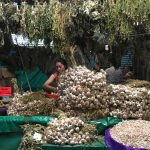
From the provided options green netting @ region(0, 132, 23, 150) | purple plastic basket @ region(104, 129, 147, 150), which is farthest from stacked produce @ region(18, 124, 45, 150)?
Result: purple plastic basket @ region(104, 129, 147, 150)

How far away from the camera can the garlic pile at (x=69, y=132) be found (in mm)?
5719

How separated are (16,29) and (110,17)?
3.03m

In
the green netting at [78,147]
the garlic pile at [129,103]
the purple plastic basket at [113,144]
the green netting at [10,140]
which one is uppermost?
the garlic pile at [129,103]

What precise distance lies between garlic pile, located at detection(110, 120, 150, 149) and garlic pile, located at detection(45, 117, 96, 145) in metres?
0.36

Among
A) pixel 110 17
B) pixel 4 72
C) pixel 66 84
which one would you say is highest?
pixel 110 17

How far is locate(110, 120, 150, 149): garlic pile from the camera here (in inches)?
208

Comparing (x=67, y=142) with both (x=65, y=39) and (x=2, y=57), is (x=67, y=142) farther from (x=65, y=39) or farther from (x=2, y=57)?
(x=2, y=57)

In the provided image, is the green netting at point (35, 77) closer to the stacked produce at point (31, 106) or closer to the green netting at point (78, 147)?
the stacked produce at point (31, 106)

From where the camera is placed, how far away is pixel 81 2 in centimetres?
934

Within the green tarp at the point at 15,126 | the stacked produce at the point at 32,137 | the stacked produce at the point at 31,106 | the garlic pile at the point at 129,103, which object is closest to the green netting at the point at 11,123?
the green tarp at the point at 15,126

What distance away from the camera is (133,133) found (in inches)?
215

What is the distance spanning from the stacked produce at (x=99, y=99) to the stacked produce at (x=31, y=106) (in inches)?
15.5

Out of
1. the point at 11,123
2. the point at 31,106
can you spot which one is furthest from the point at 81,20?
the point at 11,123

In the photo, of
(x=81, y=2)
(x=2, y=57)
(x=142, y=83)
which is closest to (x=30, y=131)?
(x=142, y=83)
